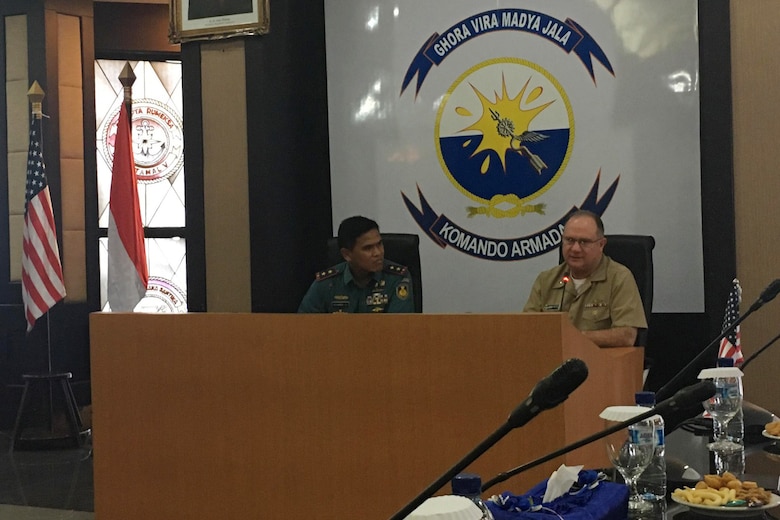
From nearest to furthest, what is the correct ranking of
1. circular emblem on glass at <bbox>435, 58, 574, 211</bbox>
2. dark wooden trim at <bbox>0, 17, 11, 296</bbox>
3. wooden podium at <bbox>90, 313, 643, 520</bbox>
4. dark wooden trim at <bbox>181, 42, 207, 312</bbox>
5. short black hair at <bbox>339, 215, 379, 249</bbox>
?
1. wooden podium at <bbox>90, 313, 643, 520</bbox>
2. short black hair at <bbox>339, 215, 379, 249</bbox>
3. circular emblem on glass at <bbox>435, 58, 574, 211</bbox>
4. dark wooden trim at <bbox>181, 42, 207, 312</bbox>
5. dark wooden trim at <bbox>0, 17, 11, 296</bbox>

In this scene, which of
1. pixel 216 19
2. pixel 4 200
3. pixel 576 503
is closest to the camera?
pixel 576 503

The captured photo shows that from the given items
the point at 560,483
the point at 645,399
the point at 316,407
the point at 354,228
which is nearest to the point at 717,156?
the point at 354,228

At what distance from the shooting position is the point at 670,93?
3.79m

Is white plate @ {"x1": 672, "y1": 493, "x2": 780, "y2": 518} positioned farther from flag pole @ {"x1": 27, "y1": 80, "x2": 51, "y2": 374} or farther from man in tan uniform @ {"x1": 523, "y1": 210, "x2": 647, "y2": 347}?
flag pole @ {"x1": 27, "y1": 80, "x2": 51, "y2": 374}

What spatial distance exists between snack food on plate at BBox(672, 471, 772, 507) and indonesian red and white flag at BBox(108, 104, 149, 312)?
14.6ft

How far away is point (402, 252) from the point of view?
3.77 m

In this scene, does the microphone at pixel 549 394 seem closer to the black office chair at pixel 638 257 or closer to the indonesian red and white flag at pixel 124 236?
the black office chair at pixel 638 257

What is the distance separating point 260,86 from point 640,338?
1.97m

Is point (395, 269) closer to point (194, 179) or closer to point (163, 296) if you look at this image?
point (194, 179)

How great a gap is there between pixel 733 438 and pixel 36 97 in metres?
4.97

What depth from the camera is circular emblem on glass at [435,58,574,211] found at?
4.02 meters

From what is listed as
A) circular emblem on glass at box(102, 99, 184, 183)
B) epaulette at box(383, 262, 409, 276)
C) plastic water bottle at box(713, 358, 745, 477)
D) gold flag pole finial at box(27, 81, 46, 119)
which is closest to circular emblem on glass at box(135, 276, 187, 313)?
circular emblem on glass at box(102, 99, 184, 183)

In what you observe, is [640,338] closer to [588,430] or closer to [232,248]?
[588,430]

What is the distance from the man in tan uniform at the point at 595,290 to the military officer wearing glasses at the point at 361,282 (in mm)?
562
